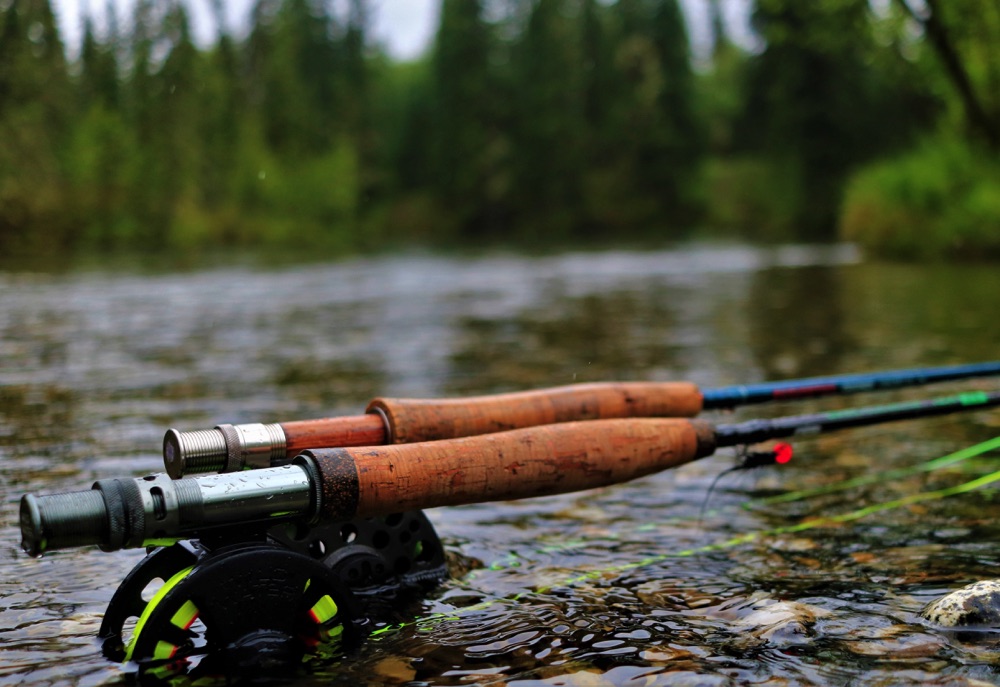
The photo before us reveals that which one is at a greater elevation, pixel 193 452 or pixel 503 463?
pixel 193 452


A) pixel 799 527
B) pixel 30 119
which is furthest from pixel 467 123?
pixel 799 527

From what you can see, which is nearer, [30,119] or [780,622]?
[780,622]

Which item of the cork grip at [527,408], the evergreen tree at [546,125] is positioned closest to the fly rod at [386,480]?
the cork grip at [527,408]

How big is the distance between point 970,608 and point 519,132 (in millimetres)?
64068

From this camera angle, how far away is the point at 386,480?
2826 millimetres

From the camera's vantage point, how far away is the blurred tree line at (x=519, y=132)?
2208 cm

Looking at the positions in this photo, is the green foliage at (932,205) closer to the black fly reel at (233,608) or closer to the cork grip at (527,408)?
the cork grip at (527,408)

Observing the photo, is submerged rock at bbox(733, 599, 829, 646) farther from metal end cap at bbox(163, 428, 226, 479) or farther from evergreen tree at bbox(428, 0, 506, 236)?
evergreen tree at bbox(428, 0, 506, 236)

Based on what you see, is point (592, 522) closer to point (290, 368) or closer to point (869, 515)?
point (869, 515)

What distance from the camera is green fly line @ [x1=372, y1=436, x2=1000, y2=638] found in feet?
10.4

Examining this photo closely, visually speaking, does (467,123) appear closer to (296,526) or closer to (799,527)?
(799,527)

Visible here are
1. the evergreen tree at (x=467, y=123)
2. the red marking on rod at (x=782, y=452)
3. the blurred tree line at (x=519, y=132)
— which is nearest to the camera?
the red marking on rod at (x=782, y=452)

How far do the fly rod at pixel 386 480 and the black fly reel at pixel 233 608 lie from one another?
0.09 m

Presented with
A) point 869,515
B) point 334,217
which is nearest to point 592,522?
point 869,515
